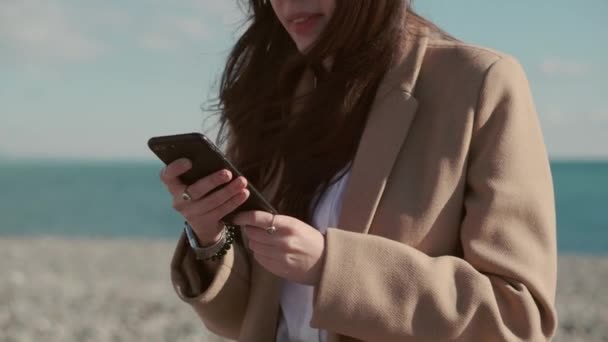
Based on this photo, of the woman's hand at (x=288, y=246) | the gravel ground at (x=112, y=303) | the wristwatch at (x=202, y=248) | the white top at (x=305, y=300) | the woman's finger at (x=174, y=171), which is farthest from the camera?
the gravel ground at (x=112, y=303)

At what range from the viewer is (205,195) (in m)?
2.28

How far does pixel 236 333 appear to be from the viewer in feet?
9.30

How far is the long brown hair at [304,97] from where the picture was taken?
2.40 metres

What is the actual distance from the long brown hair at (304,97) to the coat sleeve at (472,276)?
340 mm

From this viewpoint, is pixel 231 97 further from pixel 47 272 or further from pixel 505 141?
pixel 47 272

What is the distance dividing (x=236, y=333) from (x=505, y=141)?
1104 millimetres

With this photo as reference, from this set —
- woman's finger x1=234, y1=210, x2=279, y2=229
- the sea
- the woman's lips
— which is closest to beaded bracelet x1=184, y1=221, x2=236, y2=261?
woman's finger x1=234, y1=210, x2=279, y2=229

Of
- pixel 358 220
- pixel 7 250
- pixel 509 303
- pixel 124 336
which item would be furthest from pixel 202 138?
pixel 7 250

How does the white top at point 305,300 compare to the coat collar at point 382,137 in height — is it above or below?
below

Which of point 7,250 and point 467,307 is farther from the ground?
point 467,307

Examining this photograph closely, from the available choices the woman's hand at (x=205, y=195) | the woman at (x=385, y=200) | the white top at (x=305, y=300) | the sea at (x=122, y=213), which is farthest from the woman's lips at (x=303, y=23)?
the sea at (x=122, y=213)

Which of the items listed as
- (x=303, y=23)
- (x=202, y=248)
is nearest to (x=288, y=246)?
(x=202, y=248)

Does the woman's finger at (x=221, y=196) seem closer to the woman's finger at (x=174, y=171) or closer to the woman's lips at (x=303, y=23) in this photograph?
the woman's finger at (x=174, y=171)

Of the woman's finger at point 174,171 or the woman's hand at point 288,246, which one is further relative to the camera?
the woman's finger at point 174,171
